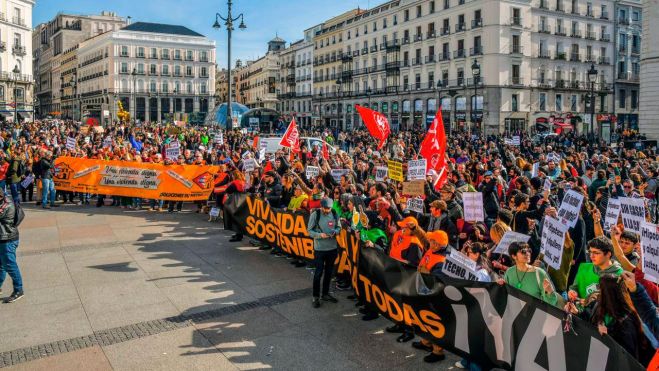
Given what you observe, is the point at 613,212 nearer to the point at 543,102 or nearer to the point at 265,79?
the point at 543,102

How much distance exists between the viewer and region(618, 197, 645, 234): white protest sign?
21.8ft

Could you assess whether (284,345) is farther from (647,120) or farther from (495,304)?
(647,120)

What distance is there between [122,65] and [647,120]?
261 feet

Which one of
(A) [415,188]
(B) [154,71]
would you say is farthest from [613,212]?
(B) [154,71]

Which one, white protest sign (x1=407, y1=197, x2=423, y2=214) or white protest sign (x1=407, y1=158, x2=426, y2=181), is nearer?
white protest sign (x1=407, y1=197, x2=423, y2=214)

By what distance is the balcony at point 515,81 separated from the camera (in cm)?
5575

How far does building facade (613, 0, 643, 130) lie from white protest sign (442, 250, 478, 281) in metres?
66.9

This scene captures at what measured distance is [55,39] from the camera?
411 feet

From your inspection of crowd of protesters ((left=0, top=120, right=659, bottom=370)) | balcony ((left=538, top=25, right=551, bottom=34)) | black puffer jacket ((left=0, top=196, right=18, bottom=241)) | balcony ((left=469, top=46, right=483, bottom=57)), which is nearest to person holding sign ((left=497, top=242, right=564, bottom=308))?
crowd of protesters ((left=0, top=120, right=659, bottom=370))

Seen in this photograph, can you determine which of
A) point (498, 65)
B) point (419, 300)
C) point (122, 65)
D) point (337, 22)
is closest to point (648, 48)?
point (498, 65)

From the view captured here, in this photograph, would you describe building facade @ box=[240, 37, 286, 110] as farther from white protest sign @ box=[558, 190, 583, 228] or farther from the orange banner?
white protest sign @ box=[558, 190, 583, 228]

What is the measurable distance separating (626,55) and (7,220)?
235ft

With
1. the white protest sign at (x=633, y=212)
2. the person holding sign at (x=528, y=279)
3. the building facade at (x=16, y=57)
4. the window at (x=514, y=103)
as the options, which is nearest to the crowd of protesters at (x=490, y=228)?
the person holding sign at (x=528, y=279)

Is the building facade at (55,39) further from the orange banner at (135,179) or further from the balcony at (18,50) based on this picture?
the orange banner at (135,179)
